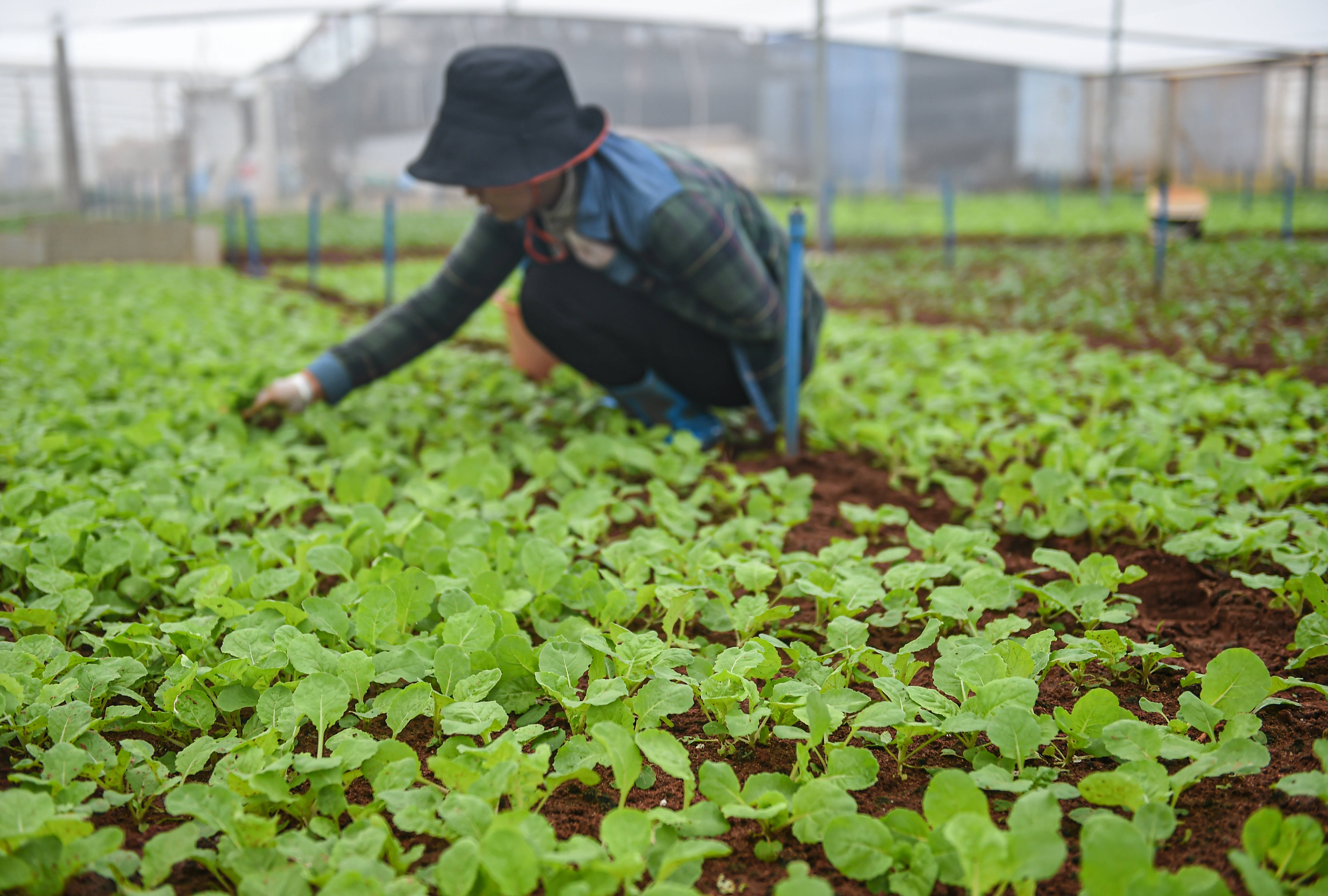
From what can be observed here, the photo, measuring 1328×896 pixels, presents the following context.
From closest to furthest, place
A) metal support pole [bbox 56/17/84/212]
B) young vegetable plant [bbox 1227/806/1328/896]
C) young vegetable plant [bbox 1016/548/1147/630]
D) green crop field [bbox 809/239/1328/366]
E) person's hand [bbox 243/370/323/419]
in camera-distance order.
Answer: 1. young vegetable plant [bbox 1227/806/1328/896]
2. young vegetable plant [bbox 1016/548/1147/630]
3. person's hand [bbox 243/370/323/419]
4. green crop field [bbox 809/239/1328/366]
5. metal support pole [bbox 56/17/84/212]

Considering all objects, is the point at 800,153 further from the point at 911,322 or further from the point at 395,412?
the point at 395,412

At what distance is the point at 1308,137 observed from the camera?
1487 centimetres

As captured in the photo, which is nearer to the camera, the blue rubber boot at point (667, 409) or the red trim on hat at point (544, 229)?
the red trim on hat at point (544, 229)

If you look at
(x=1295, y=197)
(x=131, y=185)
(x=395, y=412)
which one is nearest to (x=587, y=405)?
(x=395, y=412)

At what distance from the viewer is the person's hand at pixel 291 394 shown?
2373 mm

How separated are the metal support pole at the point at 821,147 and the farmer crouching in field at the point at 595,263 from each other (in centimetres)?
704

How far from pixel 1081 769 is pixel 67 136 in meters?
13.3

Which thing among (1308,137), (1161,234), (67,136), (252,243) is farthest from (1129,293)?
(1308,137)

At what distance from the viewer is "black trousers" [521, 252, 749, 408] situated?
94.2 inches

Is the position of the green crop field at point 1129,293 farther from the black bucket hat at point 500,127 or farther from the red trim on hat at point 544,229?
the black bucket hat at point 500,127

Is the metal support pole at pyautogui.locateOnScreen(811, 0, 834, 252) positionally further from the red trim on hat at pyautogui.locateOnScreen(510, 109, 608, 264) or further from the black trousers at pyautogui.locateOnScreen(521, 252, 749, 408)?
the red trim on hat at pyautogui.locateOnScreen(510, 109, 608, 264)

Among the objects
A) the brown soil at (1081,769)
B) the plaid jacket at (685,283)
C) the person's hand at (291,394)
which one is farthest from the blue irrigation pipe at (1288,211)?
the person's hand at (291,394)

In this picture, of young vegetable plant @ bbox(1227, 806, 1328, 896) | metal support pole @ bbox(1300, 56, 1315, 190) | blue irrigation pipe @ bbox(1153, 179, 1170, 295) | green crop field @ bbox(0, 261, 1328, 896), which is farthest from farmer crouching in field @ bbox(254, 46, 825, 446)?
metal support pole @ bbox(1300, 56, 1315, 190)

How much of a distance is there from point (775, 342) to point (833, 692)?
4.59 ft
